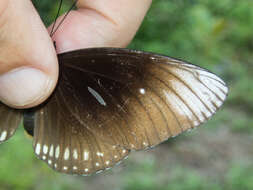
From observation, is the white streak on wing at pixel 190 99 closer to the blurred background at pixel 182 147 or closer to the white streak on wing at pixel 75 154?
the white streak on wing at pixel 75 154

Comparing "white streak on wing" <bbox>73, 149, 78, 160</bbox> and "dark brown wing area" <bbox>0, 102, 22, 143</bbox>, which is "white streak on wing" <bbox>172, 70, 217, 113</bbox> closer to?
"white streak on wing" <bbox>73, 149, 78, 160</bbox>

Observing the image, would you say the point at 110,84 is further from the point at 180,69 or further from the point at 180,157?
the point at 180,157

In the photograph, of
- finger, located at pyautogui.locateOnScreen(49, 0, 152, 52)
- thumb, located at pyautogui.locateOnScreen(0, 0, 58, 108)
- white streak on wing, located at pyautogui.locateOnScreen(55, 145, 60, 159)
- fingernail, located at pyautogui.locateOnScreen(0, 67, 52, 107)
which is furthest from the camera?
finger, located at pyautogui.locateOnScreen(49, 0, 152, 52)

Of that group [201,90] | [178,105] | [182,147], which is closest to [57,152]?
[178,105]

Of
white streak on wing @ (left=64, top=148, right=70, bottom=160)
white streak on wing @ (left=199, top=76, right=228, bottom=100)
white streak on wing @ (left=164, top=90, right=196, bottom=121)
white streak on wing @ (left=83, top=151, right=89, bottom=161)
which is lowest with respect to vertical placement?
white streak on wing @ (left=64, top=148, right=70, bottom=160)

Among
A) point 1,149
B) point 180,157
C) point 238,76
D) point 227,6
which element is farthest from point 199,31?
point 1,149

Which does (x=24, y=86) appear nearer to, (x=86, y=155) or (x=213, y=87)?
(x=86, y=155)

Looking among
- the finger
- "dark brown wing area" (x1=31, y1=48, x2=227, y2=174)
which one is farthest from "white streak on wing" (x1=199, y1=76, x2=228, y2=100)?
the finger
